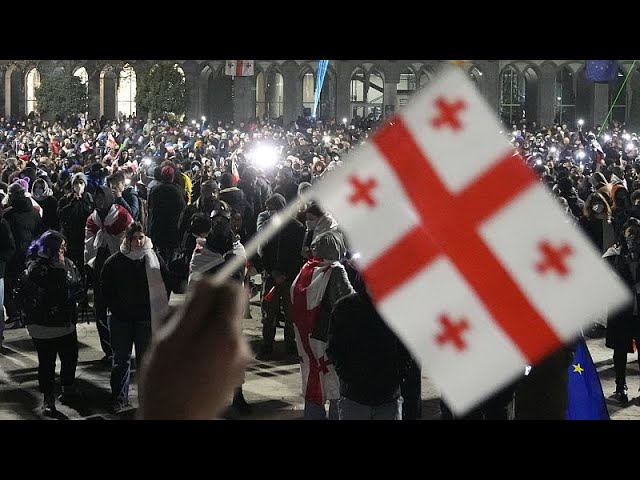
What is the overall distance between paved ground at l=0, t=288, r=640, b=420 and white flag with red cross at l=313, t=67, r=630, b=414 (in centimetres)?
Answer: 513

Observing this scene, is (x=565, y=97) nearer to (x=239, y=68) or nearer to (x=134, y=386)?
(x=239, y=68)

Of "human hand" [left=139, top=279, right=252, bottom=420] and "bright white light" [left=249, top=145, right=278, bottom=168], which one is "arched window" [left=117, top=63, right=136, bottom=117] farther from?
"human hand" [left=139, top=279, right=252, bottom=420]

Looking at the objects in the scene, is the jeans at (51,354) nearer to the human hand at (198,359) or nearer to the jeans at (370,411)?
the jeans at (370,411)

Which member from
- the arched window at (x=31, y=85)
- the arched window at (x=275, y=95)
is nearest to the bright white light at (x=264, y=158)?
the arched window at (x=275, y=95)

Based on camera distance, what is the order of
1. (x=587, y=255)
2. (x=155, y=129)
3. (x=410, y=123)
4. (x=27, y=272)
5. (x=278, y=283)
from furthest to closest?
(x=155, y=129) → (x=278, y=283) → (x=27, y=272) → (x=410, y=123) → (x=587, y=255)

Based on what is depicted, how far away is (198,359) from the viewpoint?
1.73 m

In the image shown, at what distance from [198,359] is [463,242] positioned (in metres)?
1.05

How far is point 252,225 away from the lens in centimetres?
1259

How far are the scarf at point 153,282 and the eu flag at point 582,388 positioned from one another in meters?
2.81

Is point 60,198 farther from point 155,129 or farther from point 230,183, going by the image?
point 155,129

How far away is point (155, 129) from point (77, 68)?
12.3m

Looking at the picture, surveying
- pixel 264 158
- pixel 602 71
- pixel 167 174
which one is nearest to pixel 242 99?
pixel 602 71

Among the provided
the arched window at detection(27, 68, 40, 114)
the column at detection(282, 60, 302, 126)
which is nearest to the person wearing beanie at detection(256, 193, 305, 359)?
the column at detection(282, 60, 302, 126)
